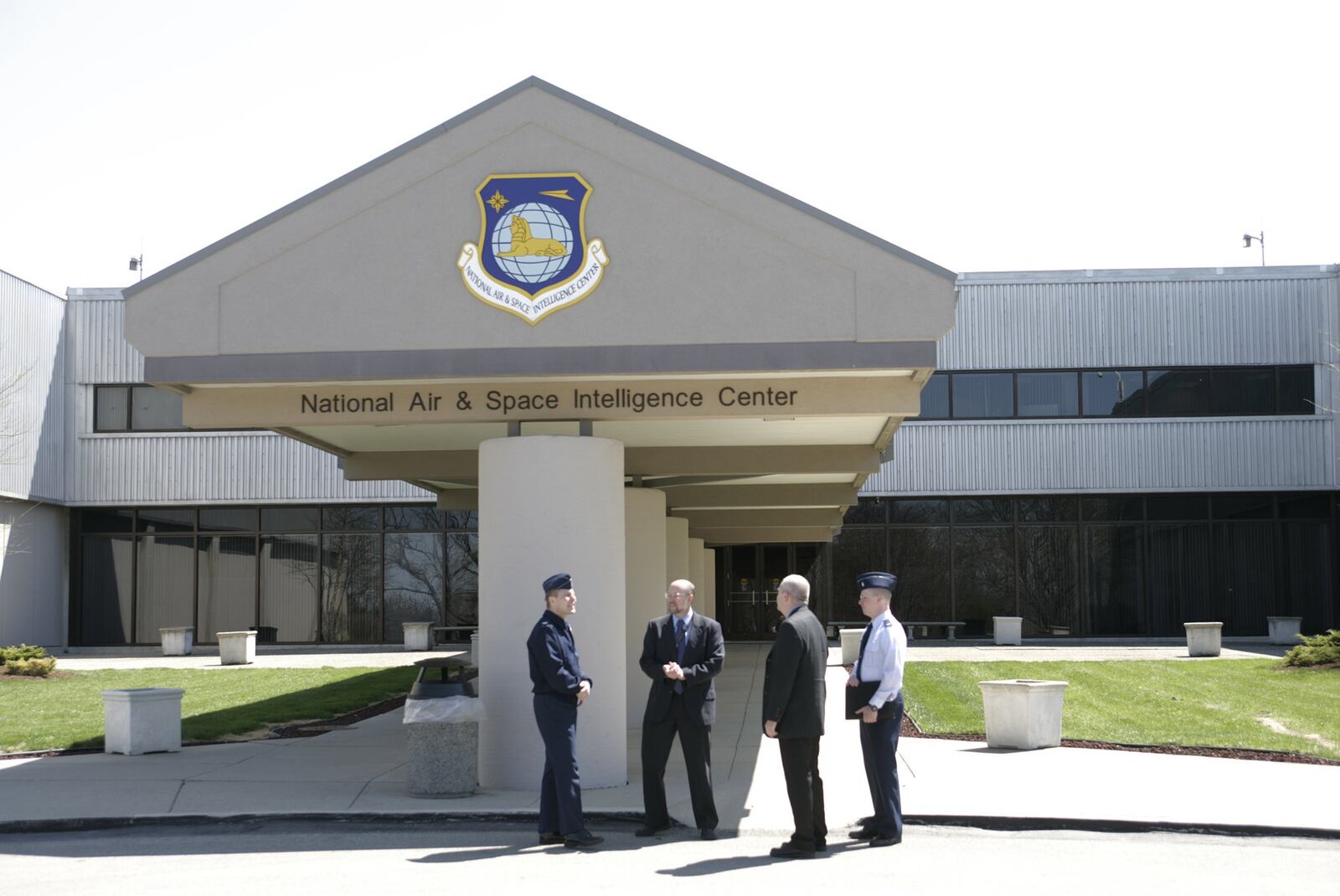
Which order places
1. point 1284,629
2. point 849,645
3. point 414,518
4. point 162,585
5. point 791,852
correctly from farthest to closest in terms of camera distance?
point 414,518, point 162,585, point 1284,629, point 849,645, point 791,852

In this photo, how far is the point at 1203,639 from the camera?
95.6ft

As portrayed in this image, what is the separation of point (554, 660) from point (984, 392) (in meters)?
27.1

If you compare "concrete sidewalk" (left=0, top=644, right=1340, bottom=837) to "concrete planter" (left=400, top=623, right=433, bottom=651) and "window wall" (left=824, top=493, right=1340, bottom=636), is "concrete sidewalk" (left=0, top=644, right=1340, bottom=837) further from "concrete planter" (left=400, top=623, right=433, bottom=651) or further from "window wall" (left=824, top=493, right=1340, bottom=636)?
"window wall" (left=824, top=493, right=1340, bottom=636)

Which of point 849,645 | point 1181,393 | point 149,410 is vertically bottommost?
point 849,645

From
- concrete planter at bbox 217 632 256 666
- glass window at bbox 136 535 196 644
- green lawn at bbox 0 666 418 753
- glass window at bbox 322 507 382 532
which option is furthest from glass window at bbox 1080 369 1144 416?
glass window at bbox 136 535 196 644

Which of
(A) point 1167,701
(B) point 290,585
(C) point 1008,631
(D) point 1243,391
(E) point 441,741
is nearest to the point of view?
(E) point 441,741

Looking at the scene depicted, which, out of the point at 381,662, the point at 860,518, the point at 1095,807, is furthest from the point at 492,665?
the point at 860,518

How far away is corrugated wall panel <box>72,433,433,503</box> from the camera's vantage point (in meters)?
36.1

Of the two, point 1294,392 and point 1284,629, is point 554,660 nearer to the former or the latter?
point 1284,629

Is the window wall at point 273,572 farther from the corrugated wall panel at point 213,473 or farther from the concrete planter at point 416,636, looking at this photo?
the concrete planter at point 416,636

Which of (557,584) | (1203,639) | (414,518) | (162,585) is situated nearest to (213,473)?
(162,585)

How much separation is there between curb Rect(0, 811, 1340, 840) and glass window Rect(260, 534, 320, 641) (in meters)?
26.0

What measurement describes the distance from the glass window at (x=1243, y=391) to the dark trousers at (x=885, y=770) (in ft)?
91.4

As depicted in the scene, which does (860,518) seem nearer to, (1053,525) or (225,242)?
(1053,525)
